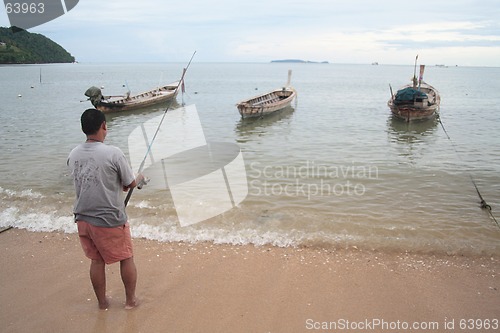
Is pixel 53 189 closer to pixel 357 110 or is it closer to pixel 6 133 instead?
pixel 6 133

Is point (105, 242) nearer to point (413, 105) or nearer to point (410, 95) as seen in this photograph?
point (413, 105)

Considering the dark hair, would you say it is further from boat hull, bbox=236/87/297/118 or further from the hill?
the hill

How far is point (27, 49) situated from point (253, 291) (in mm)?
144786

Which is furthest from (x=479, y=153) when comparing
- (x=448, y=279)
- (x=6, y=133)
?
(x=6, y=133)

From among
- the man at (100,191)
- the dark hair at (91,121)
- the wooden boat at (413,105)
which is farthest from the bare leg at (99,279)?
the wooden boat at (413,105)

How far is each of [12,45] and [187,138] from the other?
424 feet

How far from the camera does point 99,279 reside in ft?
11.1

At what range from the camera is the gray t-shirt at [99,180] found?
10.00 feet

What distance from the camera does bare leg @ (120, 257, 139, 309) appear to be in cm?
339

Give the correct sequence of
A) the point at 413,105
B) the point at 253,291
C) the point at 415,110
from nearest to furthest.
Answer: the point at 253,291, the point at 415,110, the point at 413,105

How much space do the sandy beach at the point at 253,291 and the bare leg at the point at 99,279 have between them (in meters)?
0.09

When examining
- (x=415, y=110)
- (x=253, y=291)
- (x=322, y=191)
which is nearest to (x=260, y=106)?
(x=415, y=110)

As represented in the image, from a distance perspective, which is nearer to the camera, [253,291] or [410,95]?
[253,291]

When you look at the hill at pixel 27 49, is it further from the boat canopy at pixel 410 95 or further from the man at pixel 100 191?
the man at pixel 100 191
